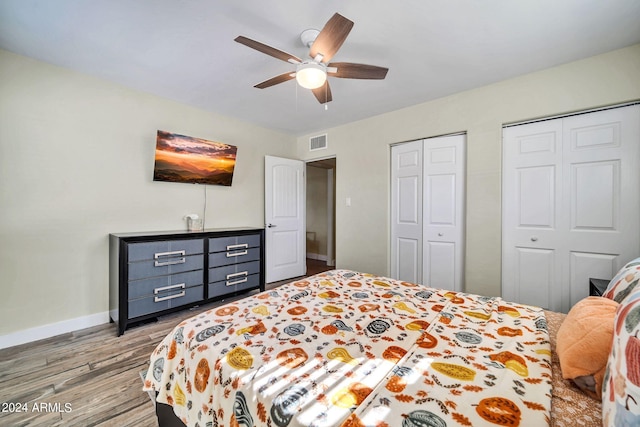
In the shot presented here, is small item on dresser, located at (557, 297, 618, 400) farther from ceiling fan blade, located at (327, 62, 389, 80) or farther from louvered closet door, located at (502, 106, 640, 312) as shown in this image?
louvered closet door, located at (502, 106, 640, 312)

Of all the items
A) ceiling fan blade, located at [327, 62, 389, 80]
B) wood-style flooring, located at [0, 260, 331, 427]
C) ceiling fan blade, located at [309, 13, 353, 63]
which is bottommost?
wood-style flooring, located at [0, 260, 331, 427]

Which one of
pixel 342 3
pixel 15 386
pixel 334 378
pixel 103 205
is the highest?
pixel 342 3

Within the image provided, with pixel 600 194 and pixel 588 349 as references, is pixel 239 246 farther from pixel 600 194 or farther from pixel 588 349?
pixel 600 194

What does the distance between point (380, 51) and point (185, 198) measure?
9.13 feet

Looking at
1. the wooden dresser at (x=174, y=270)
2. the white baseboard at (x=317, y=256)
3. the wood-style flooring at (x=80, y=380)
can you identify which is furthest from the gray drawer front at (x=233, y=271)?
the white baseboard at (x=317, y=256)

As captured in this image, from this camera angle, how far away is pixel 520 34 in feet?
6.26

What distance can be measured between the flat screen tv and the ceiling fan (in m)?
1.52

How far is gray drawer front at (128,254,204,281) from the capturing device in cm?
242

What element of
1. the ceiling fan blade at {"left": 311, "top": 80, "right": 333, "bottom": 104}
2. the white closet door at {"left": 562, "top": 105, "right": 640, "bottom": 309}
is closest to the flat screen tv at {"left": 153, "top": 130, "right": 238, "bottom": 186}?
the ceiling fan blade at {"left": 311, "top": 80, "right": 333, "bottom": 104}

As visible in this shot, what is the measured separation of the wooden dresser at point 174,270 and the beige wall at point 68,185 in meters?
0.25

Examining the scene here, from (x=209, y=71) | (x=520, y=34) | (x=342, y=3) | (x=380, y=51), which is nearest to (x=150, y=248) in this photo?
(x=209, y=71)

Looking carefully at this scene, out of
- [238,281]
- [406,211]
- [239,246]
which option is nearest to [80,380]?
[238,281]

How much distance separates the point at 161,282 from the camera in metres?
2.59

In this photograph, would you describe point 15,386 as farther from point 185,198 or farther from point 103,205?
point 185,198
